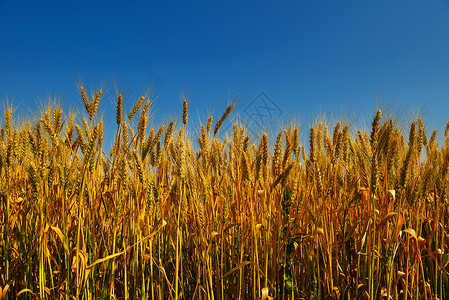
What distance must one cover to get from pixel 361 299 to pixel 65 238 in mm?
1709

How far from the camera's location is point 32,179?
5.12 feet

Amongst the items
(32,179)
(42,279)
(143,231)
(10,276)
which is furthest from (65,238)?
(10,276)

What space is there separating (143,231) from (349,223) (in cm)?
144

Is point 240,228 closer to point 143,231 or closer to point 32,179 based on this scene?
point 143,231

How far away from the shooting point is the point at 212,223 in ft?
6.32

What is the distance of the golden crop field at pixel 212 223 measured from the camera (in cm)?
160

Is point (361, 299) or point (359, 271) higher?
point (359, 271)

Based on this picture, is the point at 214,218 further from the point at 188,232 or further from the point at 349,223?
the point at 349,223

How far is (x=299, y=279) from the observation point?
6.41 feet

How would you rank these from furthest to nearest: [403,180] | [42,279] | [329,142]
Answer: [329,142], [403,180], [42,279]

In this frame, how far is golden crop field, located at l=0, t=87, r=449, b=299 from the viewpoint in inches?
63.0

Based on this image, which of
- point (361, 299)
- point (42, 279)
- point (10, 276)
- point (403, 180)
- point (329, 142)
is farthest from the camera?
point (329, 142)

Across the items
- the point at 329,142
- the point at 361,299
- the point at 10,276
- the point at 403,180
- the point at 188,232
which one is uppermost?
the point at 329,142

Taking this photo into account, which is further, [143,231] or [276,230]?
[143,231]
